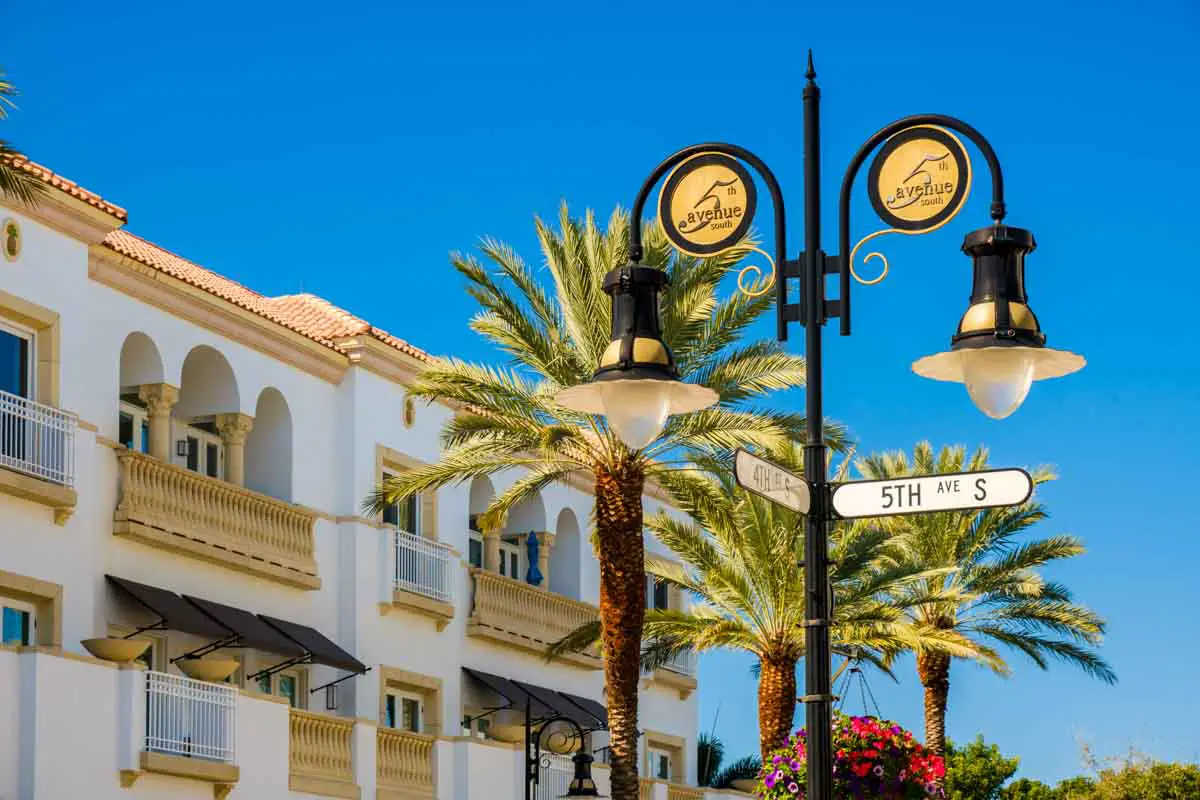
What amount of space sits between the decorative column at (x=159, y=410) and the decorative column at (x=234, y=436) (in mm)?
1683

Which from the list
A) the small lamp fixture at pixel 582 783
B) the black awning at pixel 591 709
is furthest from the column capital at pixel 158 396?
the black awning at pixel 591 709

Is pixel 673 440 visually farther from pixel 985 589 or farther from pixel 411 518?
pixel 985 589

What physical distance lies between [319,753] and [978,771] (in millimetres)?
36547

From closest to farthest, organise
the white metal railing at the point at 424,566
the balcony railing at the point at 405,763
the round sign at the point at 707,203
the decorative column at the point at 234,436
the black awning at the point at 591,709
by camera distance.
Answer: the round sign at the point at 707,203 < the decorative column at the point at 234,436 < the balcony railing at the point at 405,763 < the white metal railing at the point at 424,566 < the black awning at the point at 591,709

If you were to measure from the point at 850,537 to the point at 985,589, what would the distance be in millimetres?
10266

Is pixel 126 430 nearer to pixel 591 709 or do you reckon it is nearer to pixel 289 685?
pixel 289 685

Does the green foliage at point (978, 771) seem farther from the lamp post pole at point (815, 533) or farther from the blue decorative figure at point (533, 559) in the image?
the lamp post pole at point (815, 533)

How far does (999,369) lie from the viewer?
1041 cm

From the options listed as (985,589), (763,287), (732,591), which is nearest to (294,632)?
(732,591)

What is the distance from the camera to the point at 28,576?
27297mm

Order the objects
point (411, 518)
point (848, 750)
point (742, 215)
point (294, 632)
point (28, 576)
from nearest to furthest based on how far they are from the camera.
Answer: point (742, 215) < point (848, 750) < point (28, 576) < point (294, 632) < point (411, 518)

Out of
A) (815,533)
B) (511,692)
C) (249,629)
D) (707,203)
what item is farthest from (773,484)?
(511,692)

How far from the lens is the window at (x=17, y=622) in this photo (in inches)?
1070

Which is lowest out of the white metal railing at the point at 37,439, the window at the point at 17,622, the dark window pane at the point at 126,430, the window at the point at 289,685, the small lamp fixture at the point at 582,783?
the small lamp fixture at the point at 582,783
